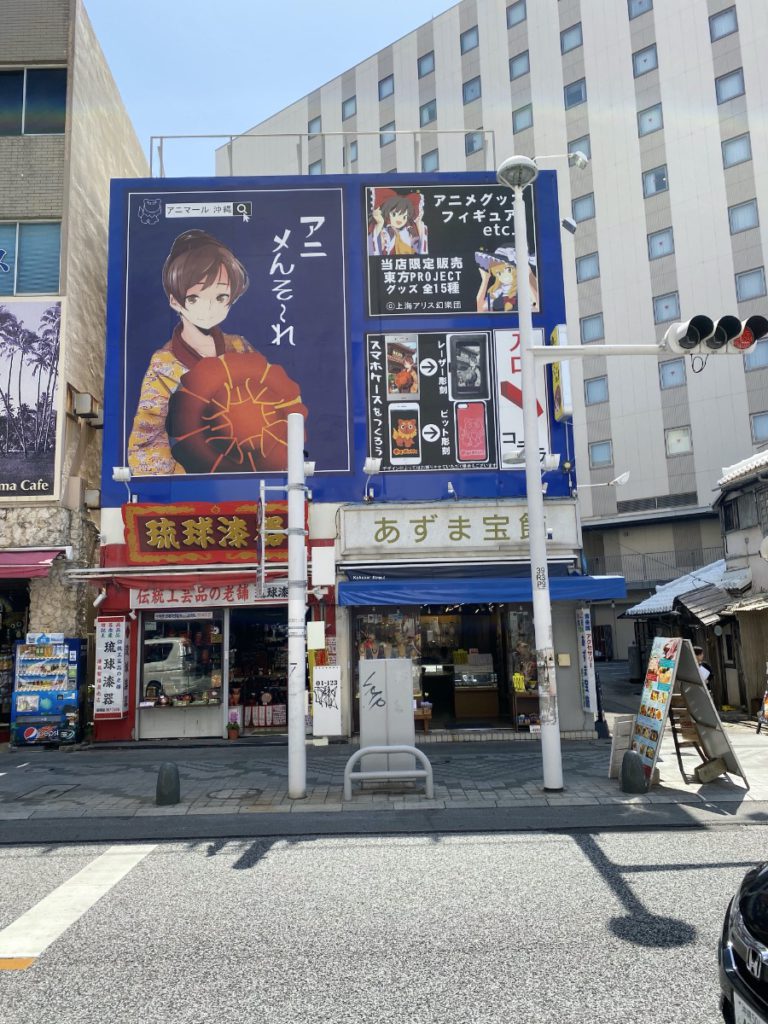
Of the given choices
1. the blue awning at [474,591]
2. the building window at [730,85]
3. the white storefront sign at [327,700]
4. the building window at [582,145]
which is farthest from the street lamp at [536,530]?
the building window at [582,145]

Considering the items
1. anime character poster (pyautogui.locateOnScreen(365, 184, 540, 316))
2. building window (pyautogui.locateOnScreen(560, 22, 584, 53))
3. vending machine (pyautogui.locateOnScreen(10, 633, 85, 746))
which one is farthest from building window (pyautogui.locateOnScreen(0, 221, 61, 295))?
building window (pyautogui.locateOnScreen(560, 22, 584, 53))

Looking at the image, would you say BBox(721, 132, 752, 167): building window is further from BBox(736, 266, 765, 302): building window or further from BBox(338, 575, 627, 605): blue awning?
BBox(338, 575, 627, 605): blue awning

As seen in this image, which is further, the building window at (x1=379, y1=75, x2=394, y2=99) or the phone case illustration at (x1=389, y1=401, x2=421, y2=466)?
the building window at (x1=379, y1=75, x2=394, y2=99)

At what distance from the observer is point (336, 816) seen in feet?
30.7

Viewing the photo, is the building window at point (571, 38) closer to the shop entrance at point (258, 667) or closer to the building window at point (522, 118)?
the building window at point (522, 118)

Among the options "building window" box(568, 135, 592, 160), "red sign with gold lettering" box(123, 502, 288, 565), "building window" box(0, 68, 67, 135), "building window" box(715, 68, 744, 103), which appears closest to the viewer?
"red sign with gold lettering" box(123, 502, 288, 565)

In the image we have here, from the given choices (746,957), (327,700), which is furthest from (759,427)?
(746,957)

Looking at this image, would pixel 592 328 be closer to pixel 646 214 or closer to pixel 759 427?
pixel 646 214

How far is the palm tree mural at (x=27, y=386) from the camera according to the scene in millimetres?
15945

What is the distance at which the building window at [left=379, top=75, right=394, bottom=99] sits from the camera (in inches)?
1868

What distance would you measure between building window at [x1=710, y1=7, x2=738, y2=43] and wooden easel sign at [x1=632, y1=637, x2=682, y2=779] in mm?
36881

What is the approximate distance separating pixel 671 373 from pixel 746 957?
36342 mm

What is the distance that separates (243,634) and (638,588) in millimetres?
26610

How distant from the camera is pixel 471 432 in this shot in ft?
52.6
